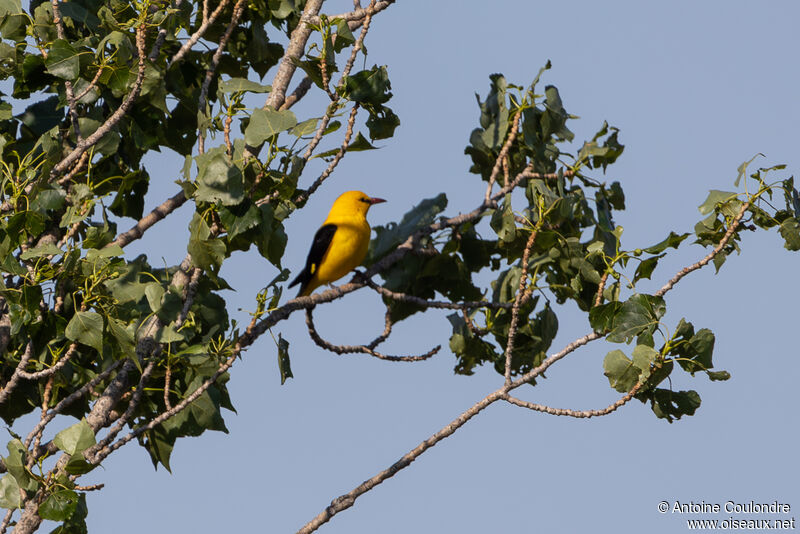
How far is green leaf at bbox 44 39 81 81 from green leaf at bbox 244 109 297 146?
124cm

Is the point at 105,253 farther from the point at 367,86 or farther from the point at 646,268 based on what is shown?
the point at 646,268

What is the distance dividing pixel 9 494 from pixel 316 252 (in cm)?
399

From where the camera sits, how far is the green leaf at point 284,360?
18.6ft

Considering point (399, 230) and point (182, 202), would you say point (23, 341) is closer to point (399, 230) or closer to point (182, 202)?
point (182, 202)

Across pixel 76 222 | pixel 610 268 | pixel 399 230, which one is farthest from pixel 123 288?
pixel 610 268

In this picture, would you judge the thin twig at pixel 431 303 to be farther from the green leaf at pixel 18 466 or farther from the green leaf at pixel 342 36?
the green leaf at pixel 18 466

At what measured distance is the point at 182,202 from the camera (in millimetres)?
6395

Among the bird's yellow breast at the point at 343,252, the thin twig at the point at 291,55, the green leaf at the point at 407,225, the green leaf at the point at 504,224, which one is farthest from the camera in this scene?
the bird's yellow breast at the point at 343,252

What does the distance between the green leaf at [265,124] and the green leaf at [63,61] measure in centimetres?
124

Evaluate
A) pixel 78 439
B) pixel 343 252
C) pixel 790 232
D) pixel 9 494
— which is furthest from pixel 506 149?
pixel 9 494

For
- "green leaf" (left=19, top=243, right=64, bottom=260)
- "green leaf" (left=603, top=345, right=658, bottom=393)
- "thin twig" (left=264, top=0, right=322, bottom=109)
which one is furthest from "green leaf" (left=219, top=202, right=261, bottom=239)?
"green leaf" (left=603, top=345, right=658, bottom=393)

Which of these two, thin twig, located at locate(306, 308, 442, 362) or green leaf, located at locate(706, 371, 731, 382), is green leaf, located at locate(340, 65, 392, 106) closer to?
thin twig, located at locate(306, 308, 442, 362)

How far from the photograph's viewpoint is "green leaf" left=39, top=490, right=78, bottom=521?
4.70 meters

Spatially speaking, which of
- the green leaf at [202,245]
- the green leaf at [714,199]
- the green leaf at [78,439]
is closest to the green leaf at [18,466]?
the green leaf at [78,439]
